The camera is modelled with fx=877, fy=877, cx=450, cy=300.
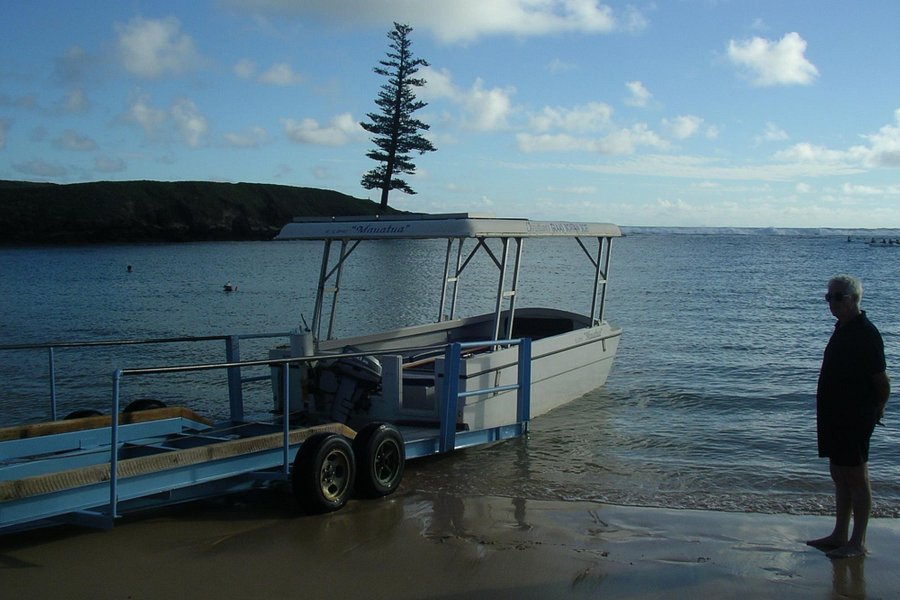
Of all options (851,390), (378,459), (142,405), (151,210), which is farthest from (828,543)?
(151,210)

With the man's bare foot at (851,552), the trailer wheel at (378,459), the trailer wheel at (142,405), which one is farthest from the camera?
the trailer wheel at (142,405)

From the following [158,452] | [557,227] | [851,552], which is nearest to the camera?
[851,552]

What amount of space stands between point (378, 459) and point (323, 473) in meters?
0.71

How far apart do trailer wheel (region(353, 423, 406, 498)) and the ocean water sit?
60cm

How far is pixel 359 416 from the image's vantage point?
31.9ft

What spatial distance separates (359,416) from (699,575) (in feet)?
14.9

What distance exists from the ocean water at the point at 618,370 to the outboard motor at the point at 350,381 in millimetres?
944

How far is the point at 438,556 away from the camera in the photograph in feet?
21.3

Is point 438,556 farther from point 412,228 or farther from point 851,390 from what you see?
point 412,228

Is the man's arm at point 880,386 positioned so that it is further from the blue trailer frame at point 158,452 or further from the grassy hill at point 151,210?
the grassy hill at point 151,210

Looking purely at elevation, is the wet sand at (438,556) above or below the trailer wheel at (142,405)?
below

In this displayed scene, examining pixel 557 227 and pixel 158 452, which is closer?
pixel 158 452

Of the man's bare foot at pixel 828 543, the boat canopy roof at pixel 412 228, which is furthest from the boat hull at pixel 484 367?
the man's bare foot at pixel 828 543

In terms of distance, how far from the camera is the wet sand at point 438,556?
19.1 feet
